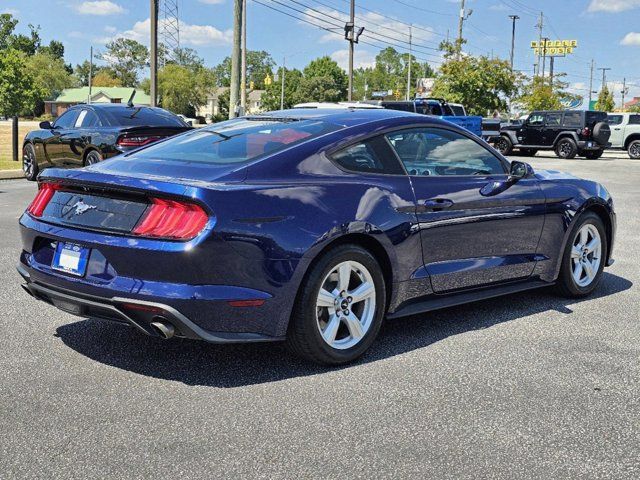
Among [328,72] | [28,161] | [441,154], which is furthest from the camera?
[328,72]

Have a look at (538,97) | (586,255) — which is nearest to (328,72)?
(538,97)

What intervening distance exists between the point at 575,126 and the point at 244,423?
27.3 m

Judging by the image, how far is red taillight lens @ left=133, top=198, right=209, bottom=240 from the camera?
3.70 m

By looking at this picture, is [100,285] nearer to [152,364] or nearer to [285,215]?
[152,364]

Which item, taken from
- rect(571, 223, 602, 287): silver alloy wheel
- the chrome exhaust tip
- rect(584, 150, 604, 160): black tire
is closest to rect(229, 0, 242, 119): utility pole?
rect(584, 150, 604, 160): black tire

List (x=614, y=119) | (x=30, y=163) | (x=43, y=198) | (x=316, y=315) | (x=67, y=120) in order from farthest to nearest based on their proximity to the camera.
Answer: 1. (x=614, y=119)
2. (x=30, y=163)
3. (x=67, y=120)
4. (x=43, y=198)
5. (x=316, y=315)

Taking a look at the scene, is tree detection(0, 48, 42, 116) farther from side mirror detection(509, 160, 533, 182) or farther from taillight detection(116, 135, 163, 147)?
side mirror detection(509, 160, 533, 182)

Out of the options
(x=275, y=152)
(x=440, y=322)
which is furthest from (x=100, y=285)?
(x=440, y=322)

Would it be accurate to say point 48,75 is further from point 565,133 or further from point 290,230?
point 290,230

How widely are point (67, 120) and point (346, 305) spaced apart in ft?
35.9

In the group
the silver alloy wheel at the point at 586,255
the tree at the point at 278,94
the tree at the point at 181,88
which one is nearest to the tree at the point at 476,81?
the silver alloy wheel at the point at 586,255

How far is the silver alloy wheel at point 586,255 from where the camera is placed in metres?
6.00

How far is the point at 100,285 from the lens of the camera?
151 inches

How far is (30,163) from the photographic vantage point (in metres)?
15.4
